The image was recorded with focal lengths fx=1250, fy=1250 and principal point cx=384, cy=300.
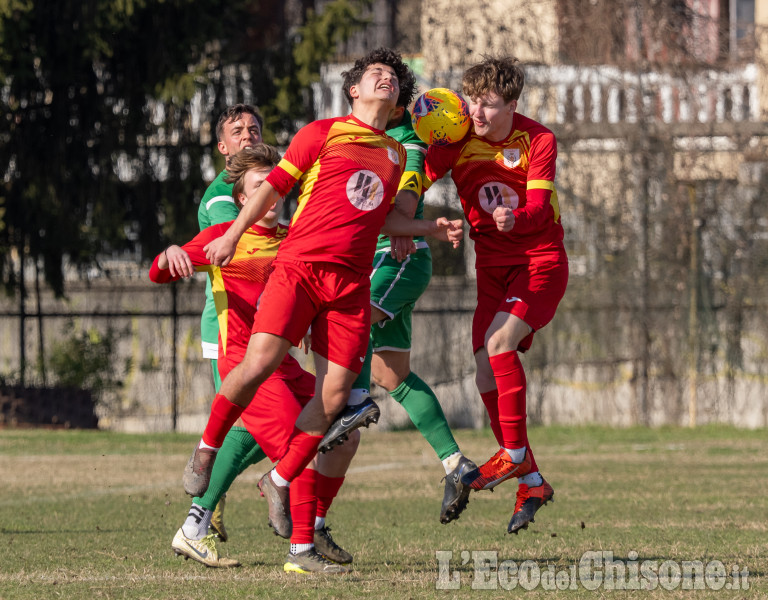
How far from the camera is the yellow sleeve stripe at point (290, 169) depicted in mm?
5395

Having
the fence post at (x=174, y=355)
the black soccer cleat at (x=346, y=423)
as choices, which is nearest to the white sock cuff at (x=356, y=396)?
the black soccer cleat at (x=346, y=423)

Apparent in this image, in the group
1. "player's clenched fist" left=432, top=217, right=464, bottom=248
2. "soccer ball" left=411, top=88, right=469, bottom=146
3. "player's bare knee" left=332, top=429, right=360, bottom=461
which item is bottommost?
"player's bare knee" left=332, top=429, right=360, bottom=461

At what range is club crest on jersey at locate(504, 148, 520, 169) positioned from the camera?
6117 millimetres

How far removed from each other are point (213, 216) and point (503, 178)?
1444 millimetres

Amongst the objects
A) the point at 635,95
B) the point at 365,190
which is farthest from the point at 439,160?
the point at 635,95

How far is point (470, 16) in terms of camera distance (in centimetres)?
1633

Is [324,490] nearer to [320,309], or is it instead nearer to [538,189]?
[320,309]

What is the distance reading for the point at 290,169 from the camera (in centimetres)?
539

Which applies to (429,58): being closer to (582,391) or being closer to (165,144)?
(165,144)

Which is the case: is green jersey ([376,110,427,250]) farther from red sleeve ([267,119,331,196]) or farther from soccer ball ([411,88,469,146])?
red sleeve ([267,119,331,196])

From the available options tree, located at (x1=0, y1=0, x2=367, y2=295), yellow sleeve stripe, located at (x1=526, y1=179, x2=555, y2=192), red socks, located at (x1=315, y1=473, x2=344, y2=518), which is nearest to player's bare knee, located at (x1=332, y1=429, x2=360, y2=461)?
red socks, located at (x1=315, y1=473, x2=344, y2=518)

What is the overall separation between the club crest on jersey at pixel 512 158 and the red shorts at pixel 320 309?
1149 mm

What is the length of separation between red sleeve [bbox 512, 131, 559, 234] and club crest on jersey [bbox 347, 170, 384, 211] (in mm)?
727

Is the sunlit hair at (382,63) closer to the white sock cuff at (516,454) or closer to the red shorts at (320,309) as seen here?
the red shorts at (320,309)
